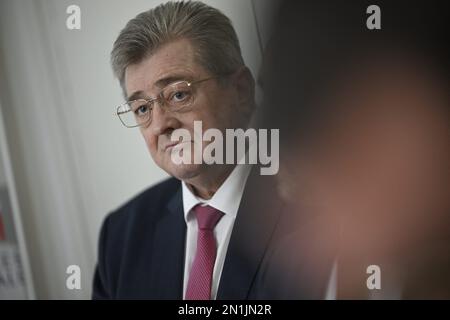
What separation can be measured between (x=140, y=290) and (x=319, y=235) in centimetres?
40

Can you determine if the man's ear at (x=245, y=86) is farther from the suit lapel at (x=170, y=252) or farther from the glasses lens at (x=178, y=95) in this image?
the suit lapel at (x=170, y=252)

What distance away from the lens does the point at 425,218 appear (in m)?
1.09

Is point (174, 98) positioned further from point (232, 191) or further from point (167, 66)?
point (232, 191)

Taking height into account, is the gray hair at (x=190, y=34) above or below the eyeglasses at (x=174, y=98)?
above

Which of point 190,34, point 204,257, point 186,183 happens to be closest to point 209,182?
point 186,183

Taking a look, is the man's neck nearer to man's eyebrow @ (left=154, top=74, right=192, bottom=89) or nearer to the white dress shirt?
the white dress shirt

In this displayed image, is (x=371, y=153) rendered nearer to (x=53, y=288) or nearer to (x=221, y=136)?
(x=221, y=136)

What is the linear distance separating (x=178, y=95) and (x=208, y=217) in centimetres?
26

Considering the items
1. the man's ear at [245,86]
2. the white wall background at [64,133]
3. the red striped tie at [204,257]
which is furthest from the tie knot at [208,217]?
the man's ear at [245,86]

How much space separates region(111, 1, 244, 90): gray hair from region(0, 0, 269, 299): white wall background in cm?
5

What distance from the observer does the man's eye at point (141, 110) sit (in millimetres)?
1099

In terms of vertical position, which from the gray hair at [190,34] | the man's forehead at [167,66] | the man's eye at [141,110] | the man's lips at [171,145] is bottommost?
the man's lips at [171,145]

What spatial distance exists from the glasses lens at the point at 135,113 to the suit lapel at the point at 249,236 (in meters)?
0.25

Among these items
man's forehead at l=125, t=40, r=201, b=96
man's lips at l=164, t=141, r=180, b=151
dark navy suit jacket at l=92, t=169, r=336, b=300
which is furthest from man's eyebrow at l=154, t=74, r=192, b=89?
dark navy suit jacket at l=92, t=169, r=336, b=300
